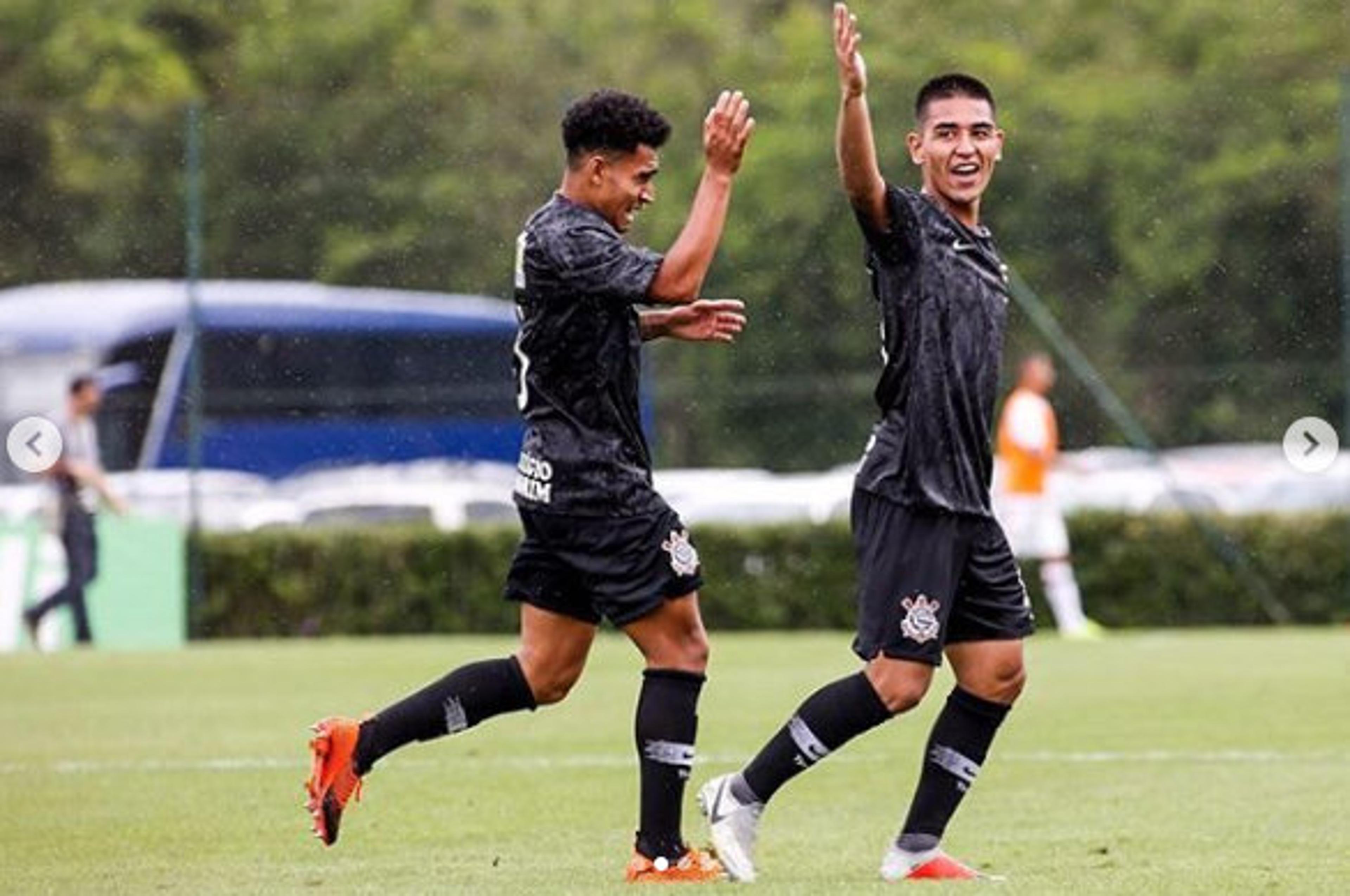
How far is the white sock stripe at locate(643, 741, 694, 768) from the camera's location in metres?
8.18

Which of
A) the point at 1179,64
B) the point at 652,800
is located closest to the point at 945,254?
the point at 652,800

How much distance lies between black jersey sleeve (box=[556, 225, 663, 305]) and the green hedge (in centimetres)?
1698

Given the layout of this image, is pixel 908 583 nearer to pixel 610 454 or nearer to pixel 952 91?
pixel 610 454

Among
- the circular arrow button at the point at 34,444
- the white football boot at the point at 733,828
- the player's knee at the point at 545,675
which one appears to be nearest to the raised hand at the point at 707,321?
the player's knee at the point at 545,675

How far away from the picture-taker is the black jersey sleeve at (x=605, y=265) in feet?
25.9

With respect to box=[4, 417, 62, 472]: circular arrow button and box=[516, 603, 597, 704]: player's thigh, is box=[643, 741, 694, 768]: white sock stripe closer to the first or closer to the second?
box=[516, 603, 597, 704]: player's thigh

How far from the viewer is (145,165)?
83.7ft

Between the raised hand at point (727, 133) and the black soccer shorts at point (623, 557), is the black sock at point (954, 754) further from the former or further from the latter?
the raised hand at point (727, 133)

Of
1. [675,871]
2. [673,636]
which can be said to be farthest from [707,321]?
[675,871]

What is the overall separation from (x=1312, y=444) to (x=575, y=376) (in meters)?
17.8

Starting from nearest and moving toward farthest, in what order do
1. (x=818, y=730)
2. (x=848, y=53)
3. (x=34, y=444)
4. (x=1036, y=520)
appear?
(x=848, y=53) < (x=818, y=730) < (x=1036, y=520) < (x=34, y=444)

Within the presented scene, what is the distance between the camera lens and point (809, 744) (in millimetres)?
8086

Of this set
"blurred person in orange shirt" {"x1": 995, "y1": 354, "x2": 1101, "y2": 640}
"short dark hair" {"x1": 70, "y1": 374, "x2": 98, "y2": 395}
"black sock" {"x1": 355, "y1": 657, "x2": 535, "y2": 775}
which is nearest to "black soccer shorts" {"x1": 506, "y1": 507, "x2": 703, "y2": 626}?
"black sock" {"x1": 355, "y1": 657, "x2": 535, "y2": 775}

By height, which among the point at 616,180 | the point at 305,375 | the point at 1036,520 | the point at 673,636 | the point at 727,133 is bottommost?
the point at 1036,520
